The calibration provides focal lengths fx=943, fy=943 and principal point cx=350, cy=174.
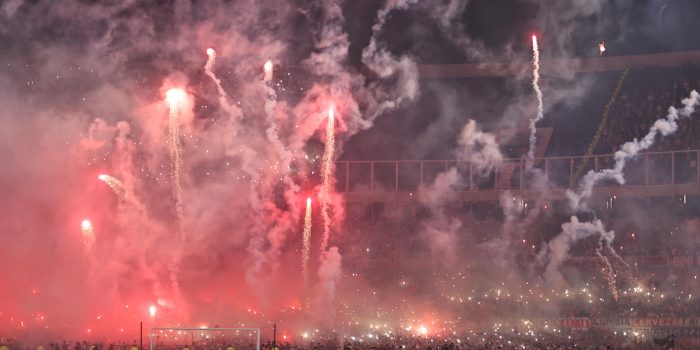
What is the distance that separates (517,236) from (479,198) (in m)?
1.67

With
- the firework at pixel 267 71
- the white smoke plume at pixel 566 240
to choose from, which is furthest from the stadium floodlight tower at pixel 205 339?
the white smoke plume at pixel 566 240

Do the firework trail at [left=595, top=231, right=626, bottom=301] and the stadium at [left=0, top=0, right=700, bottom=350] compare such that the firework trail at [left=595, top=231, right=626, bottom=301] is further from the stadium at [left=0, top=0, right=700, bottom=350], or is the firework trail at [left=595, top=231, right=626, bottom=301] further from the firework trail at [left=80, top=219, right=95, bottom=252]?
the firework trail at [left=80, top=219, right=95, bottom=252]

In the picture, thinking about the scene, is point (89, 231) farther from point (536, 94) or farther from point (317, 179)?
point (536, 94)

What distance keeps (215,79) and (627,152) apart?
39.4 feet

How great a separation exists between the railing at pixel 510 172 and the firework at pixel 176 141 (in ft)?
16.2

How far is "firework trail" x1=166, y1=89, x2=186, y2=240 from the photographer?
2703 centimetres

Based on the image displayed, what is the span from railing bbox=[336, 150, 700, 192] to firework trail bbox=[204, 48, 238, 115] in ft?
13.4

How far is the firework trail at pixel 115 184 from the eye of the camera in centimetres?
2738

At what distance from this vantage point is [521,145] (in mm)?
29578

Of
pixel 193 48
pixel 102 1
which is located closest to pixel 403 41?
pixel 193 48

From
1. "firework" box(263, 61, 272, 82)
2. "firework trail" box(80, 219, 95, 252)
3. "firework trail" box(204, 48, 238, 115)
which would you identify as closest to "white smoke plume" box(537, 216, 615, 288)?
"firework" box(263, 61, 272, 82)

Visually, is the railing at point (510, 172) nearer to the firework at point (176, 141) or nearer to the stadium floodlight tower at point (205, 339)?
the firework at point (176, 141)

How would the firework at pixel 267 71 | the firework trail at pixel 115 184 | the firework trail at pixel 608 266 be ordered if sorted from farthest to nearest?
the firework at pixel 267 71 → the firework trail at pixel 115 184 → the firework trail at pixel 608 266

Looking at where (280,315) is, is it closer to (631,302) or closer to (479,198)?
(479,198)
